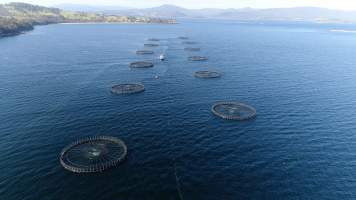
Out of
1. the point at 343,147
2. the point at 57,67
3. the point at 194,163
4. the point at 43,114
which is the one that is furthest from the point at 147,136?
the point at 57,67

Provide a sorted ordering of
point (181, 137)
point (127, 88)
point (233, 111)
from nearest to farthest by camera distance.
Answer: point (181, 137)
point (233, 111)
point (127, 88)

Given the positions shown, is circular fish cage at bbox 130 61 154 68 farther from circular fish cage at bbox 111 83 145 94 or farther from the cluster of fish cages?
the cluster of fish cages

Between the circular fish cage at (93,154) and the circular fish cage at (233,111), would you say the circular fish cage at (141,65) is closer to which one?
the circular fish cage at (233,111)

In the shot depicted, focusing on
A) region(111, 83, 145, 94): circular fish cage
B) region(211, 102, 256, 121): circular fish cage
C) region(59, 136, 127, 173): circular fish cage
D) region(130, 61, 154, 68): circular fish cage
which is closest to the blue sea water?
region(59, 136, 127, 173): circular fish cage

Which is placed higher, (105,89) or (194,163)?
(105,89)

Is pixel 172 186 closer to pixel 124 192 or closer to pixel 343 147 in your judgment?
pixel 124 192

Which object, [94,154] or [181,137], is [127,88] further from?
[94,154]

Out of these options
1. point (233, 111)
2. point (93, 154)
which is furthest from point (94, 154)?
point (233, 111)
